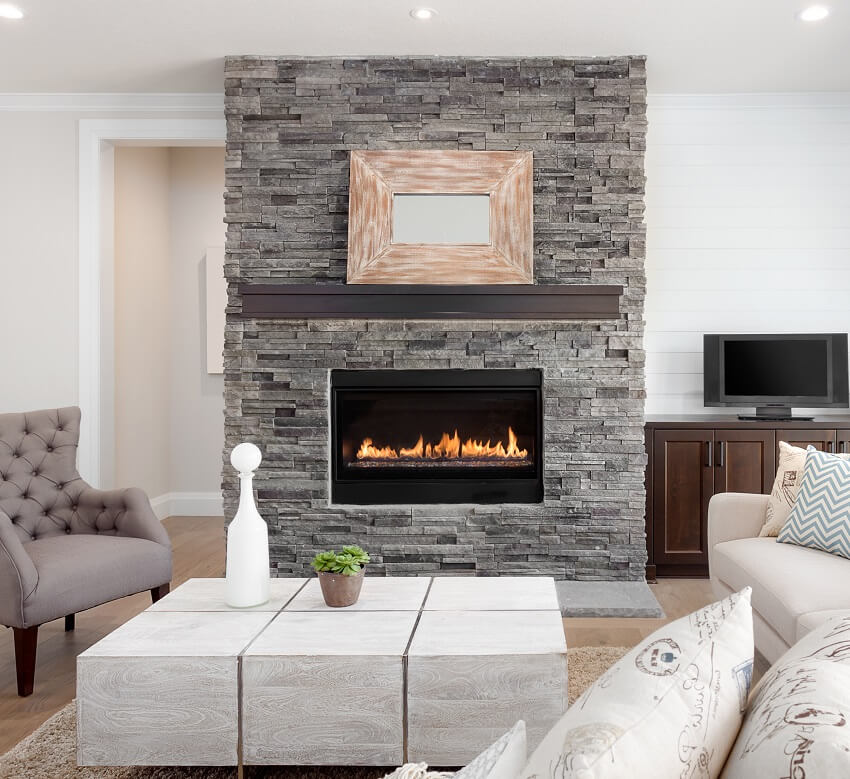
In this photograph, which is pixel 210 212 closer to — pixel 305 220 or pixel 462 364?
pixel 305 220

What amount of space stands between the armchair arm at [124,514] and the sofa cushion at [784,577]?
2157 millimetres

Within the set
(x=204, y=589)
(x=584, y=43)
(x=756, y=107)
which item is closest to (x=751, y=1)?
(x=584, y=43)

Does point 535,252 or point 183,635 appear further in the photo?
point 535,252

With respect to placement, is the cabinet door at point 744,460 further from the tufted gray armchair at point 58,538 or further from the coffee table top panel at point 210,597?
the tufted gray armchair at point 58,538

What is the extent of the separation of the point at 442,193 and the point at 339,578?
2.22m

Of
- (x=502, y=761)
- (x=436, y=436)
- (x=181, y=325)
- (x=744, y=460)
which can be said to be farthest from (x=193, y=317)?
(x=502, y=761)

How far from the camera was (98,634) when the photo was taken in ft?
10.7

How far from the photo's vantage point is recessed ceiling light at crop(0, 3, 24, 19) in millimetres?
3373

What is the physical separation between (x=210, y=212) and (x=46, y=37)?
80.2 inches

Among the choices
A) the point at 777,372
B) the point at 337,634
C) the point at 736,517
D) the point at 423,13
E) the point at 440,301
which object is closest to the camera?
the point at 337,634

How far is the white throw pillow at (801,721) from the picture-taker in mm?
637

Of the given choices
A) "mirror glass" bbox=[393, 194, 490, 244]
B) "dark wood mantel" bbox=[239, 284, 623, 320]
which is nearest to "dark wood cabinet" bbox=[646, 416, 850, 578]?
"dark wood mantel" bbox=[239, 284, 623, 320]

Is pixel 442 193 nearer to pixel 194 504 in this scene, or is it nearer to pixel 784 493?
pixel 784 493

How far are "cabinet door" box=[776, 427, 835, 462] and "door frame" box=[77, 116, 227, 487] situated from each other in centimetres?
340
